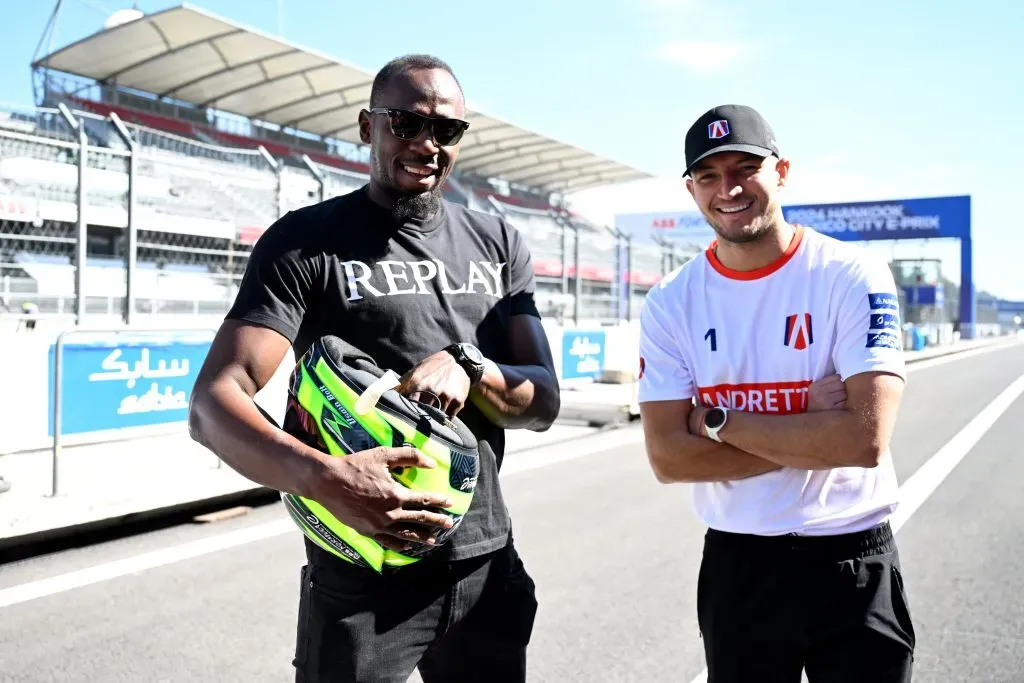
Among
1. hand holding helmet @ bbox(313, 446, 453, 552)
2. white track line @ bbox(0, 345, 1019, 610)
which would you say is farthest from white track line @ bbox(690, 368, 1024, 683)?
hand holding helmet @ bbox(313, 446, 453, 552)

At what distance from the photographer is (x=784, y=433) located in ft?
7.22

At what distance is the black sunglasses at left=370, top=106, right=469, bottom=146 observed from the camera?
6.41 ft

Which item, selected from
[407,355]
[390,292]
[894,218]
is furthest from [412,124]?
[894,218]

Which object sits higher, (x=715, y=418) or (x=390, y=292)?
(x=390, y=292)

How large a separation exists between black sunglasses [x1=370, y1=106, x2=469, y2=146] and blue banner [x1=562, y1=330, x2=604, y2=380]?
12.8 m

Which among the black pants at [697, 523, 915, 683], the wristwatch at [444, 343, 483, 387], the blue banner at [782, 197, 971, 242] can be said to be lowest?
the black pants at [697, 523, 915, 683]

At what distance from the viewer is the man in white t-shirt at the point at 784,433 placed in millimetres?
2154

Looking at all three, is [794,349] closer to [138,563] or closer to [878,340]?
[878,340]

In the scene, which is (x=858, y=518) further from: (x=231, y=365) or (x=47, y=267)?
(x=47, y=267)

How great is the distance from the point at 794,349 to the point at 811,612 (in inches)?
25.2

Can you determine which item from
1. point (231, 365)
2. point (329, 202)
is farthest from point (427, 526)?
point (329, 202)

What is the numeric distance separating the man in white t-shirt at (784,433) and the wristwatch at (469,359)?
735mm

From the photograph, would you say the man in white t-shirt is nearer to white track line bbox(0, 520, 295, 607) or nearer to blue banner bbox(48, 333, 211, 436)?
white track line bbox(0, 520, 295, 607)

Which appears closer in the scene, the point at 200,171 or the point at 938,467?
the point at 938,467
